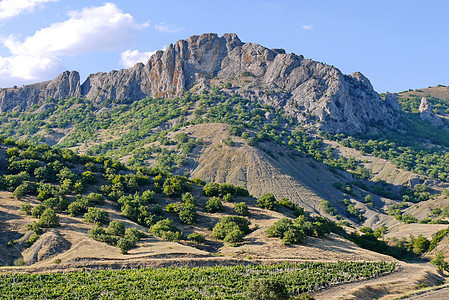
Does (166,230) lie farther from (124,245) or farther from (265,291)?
(265,291)

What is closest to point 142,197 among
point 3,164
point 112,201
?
point 112,201

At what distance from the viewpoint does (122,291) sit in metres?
42.2

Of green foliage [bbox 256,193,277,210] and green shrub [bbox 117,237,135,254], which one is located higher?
green foliage [bbox 256,193,277,210]

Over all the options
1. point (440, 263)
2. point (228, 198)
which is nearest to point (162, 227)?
point (228, 198)

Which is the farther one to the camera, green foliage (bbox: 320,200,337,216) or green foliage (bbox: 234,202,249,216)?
green foliage (bbox: 320,200,337,216)

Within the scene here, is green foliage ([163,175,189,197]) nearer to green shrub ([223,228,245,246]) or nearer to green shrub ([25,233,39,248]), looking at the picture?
green shrub ([223,228,245,246])

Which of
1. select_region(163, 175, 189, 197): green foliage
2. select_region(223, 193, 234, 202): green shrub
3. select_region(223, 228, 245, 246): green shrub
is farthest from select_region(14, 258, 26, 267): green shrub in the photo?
select_region(223, 193, 234, 202): green shrub

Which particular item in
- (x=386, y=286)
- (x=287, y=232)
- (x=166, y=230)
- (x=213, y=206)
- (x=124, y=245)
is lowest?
(x=386, y=286)

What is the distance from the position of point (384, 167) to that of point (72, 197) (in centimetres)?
12522

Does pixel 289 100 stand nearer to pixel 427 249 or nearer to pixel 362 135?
pixel 362 135

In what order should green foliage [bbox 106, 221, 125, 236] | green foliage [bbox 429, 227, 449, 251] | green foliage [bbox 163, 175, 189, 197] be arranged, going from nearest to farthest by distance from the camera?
green foliage [bbox 106, 221, 125, 236] < green foliage [bbox 429, 227, 449, 251] < green foliage [bbox 163, 175, 189, 197]

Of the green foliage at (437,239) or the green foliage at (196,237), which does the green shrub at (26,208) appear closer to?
the green foliage at (196,237)

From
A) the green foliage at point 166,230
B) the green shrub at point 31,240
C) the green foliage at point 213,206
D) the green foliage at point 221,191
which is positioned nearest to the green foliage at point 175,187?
the green foliage at point 221,191

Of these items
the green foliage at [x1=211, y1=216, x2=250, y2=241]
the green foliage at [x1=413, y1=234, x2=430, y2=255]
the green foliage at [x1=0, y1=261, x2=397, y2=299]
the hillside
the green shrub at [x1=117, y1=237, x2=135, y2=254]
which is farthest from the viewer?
the green foliage at [x1=413, y1=234, x2=430, y2=255]
